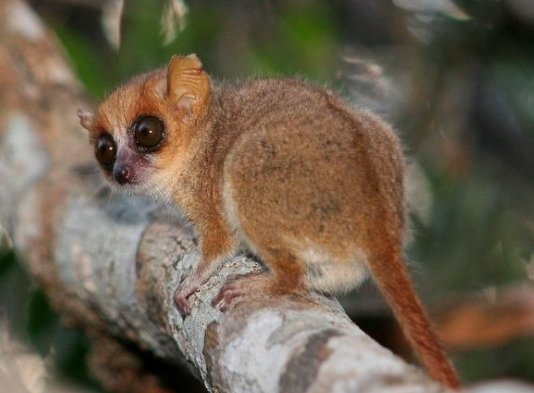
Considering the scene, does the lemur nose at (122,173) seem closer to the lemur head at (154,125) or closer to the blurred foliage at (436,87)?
the lemur head at (154,125)

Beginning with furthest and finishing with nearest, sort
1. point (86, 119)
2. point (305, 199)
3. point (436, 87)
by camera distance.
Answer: point (436, 87), point (86, 119), point (305, 199)

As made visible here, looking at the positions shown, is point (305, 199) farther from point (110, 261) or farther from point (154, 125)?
point (110, 261)

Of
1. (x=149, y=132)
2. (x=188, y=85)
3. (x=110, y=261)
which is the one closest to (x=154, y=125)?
(x=149, y=132)

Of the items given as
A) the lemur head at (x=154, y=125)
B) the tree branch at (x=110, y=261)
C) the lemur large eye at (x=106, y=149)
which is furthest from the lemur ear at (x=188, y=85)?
the tree branch at (x=110, y=261)

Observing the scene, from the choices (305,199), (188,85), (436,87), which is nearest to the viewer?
(305,199)

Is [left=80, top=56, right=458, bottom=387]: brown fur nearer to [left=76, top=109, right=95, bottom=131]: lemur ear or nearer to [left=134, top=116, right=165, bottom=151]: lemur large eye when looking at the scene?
[left=134, top=116, right=165, bottom=151]: lemur large eye

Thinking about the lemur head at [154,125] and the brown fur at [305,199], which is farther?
the lemur head at [154,125]
